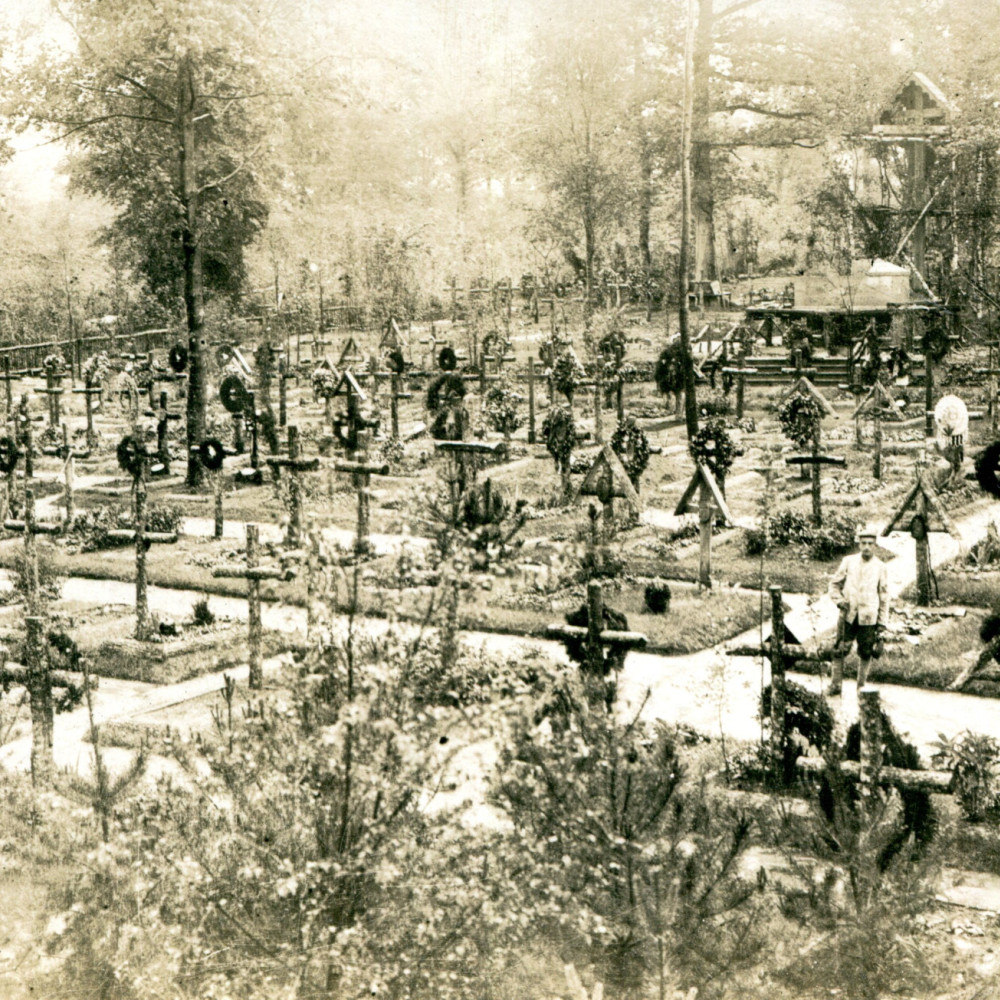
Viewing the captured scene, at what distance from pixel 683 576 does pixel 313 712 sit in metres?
9.07

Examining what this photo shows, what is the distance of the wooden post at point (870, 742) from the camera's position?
8492mm

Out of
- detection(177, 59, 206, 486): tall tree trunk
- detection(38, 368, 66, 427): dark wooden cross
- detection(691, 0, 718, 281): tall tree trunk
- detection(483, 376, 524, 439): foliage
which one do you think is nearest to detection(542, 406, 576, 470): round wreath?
detection(483, 376, 524, 439): foliage

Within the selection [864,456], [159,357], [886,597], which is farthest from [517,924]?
[159,357]

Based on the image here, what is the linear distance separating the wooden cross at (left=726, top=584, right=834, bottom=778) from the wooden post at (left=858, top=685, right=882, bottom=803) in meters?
1.63

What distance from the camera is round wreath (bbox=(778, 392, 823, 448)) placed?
1877 centimetres

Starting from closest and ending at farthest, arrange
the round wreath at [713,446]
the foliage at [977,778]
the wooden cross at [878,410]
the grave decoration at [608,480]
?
the foliage at [977,778], the grave decoration at [608,480], the round wreath at [713,446], the wooden cross at [878,410]

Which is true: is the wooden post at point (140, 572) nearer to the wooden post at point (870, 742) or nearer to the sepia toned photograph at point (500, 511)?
the sepia toned photograph at point (500, 511)

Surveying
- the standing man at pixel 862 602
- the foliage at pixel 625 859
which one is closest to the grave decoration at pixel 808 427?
the standing man at pixel 862 602

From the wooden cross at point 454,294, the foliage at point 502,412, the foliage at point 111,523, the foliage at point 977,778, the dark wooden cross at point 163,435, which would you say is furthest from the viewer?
the wooden cross at point 454,294

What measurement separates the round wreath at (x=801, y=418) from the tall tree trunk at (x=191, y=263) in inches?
341

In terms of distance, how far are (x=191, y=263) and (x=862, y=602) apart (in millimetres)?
13509

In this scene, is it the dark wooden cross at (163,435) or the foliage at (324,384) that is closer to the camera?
the dark wooden cross at (163,435)

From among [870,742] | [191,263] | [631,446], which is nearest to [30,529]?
[631,446]

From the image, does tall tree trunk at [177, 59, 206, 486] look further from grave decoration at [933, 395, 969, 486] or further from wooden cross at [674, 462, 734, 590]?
grave decoration at [933, 395, 969, 486]
